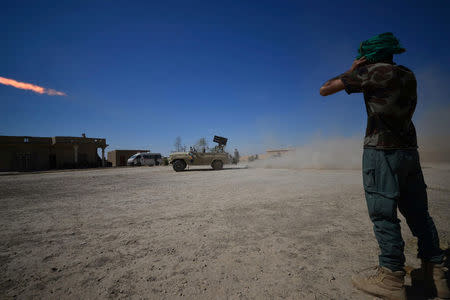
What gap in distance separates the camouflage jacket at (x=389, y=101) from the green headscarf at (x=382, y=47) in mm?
135

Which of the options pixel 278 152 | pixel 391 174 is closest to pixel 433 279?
pixel 391 174

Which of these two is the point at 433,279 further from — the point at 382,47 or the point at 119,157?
the point at 119,157

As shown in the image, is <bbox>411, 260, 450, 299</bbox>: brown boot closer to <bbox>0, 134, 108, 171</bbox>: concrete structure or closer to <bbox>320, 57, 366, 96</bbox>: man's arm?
<bbox>320, 57, 366, 96</bbox>: man's arm

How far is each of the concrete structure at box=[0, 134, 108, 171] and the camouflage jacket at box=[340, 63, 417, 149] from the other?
97.0 feet

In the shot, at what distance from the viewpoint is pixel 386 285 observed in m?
1.24

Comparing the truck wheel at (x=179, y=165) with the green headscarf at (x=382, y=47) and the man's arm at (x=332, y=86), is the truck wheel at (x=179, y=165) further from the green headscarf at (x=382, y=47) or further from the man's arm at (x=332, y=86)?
the green headscarf at (x=382, y=47)

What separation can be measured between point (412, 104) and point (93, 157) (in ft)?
108

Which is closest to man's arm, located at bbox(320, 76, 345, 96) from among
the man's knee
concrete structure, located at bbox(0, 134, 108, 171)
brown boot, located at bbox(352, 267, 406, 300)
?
the man's knee

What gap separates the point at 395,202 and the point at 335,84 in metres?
0.93

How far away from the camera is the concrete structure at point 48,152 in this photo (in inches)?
841

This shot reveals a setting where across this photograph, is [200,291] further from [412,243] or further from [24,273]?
[412,243]

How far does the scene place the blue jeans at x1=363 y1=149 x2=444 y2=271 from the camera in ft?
4.09

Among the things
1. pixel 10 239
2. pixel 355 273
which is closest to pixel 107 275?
pixel 10 239

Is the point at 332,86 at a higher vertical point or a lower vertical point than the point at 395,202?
higher
